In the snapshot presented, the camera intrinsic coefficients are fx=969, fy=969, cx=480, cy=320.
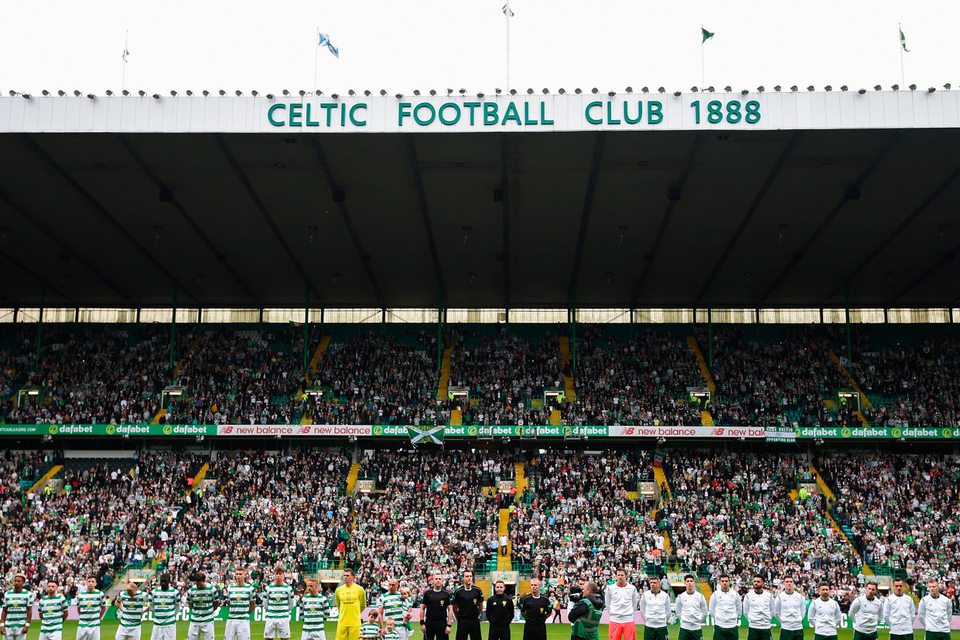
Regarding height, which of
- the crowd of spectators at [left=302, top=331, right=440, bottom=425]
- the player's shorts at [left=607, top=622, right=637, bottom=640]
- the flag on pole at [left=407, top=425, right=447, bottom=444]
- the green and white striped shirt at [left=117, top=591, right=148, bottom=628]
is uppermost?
the crowd of spectators at [left=302, top=331, right=440, bottom=425]

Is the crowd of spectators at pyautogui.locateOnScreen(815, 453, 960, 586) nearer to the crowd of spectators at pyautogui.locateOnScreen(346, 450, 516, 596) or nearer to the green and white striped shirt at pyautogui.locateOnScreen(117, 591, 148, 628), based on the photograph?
the crowd of spectators at pyautogui.locateOnScreen(346, 450, 516, 596)

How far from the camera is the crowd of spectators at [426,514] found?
34500 millimetres

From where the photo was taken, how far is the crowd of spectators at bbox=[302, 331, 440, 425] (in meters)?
42.6

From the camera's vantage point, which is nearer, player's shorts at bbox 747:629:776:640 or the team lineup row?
the team lineup row

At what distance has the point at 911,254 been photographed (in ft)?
131

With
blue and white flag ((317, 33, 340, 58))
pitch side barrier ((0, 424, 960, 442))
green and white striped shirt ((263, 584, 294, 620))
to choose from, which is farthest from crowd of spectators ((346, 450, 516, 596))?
blue and white flag ((317, 33, 340, 58))

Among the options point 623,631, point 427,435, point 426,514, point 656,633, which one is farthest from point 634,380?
point 623,631

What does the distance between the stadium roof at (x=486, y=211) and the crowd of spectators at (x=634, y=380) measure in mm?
2158

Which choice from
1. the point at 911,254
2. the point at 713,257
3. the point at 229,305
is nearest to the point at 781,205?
the point at 713,257

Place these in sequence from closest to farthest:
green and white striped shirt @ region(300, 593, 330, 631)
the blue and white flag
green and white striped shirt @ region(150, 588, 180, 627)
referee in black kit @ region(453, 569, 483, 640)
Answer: referee in black kit @ region(453, 569, 483, 640), green and white striped shirt @ region(300, 593, 330, 631), green and white striped shirt @ region(150, 588, 180, 627), the blue and white flag

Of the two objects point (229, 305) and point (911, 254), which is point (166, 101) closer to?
point (229, 305)

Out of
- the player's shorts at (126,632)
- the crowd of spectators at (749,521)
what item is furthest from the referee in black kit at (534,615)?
the crowd of spectators at (749,521)

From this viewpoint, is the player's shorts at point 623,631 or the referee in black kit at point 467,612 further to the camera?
the player's shorts at point 623,631

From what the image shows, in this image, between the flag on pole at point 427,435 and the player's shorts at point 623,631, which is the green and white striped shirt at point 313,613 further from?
the flag on pole at point 427,435
